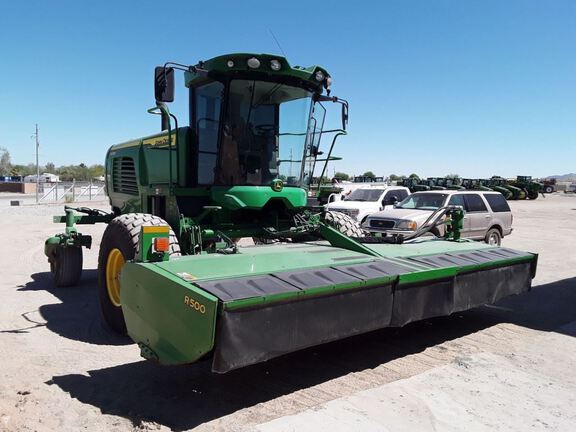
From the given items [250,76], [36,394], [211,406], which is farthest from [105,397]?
[250,76]

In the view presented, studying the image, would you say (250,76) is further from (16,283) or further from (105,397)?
(16,283)

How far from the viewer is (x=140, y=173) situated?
263 inches

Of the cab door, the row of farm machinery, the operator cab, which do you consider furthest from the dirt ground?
the row of farm machinery

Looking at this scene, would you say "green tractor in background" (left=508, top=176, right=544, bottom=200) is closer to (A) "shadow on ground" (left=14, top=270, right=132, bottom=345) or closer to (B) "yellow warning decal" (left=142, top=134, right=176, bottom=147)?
(A) "shadow on ground" (left=14, top=270, right=132, bottom=345)

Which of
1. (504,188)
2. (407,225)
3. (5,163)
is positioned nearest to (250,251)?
(407,225)

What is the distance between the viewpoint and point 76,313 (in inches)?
234

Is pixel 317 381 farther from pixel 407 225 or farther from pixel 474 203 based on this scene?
pixel 474 203

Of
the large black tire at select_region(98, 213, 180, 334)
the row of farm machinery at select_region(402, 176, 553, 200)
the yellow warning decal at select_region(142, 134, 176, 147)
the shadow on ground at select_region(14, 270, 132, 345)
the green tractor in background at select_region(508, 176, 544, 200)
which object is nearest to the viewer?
the large black tire at select_region(98, 213, 180, 334)

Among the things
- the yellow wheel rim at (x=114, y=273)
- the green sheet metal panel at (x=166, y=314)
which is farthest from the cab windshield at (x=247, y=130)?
the green sheet metal panel at (x=166, y=314)

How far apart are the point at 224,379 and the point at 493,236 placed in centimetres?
1021

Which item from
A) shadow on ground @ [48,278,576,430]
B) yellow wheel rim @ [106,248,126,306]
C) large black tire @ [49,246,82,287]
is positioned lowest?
shadow on ground @ [48,278,576,430]

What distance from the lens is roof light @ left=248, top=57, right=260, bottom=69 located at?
5086mm

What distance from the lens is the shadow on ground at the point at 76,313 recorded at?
16.5ft

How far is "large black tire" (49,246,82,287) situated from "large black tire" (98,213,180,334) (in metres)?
2.44
